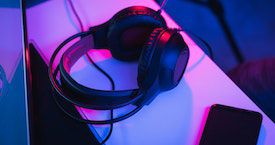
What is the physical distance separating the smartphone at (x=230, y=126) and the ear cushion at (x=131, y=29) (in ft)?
0.76

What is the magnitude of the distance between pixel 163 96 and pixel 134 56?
12 centimetres

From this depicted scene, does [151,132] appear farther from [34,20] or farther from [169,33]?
[34,20]

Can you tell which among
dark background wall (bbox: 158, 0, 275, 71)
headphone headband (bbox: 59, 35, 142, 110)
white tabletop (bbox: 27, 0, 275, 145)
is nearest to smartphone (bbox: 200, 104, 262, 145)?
white tabletop (bbox: 27, 0, 275, 145)

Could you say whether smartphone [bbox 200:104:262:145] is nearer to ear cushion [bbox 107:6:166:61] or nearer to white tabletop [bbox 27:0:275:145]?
white tabletop [bbox 27:0:275:145]

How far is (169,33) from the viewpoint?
0.70m

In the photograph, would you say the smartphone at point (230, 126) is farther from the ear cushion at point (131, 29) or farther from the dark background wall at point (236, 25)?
the dark background wall at point (236, 25)

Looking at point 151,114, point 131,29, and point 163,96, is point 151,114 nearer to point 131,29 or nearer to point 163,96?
point 163,96

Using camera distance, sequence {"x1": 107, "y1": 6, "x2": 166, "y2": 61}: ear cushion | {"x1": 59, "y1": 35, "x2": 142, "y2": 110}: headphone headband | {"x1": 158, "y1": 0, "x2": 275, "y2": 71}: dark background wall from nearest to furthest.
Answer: {"x1": 59, "y1": 35, "x2": 142, "y2": 110}: headphone headband → {"x1": 107, "y1": 6, "x2": 166, "y2": 61}: ear cushion → {"x1": 158, "y1": 0, "x2": 275, "y2": 71}: dark background wall

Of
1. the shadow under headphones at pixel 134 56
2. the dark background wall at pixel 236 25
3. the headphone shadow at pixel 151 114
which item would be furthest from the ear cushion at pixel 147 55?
the dark background wall at pixel 236 25

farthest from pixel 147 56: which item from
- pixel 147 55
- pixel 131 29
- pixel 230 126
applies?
pixel 230 126

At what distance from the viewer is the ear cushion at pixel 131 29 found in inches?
30.0

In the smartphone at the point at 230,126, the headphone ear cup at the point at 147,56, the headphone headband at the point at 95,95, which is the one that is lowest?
the smartphone at the point at 230,126

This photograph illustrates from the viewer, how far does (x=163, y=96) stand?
0.79 meters

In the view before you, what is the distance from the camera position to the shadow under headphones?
0.67 meters
